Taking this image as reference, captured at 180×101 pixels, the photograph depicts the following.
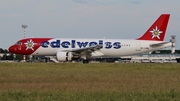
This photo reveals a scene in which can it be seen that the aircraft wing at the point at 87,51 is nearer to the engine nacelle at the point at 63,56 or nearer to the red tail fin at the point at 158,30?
the engine nacelle at the point at 63,56

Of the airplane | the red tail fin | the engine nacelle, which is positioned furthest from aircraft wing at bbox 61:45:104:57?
the red tail fin

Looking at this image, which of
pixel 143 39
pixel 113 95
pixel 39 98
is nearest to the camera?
pixel 39 98

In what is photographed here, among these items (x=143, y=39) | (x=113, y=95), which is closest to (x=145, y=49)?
(x=143, y=39)

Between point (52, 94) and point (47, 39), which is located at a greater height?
point (47, 39)

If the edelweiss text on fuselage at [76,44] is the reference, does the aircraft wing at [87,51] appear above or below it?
below

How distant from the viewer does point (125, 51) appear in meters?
55.6

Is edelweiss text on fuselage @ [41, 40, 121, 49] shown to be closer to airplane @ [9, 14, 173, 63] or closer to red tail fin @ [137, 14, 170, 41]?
airplane @ [9, 14, 173, 63]

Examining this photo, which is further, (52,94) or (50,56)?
(50,56)

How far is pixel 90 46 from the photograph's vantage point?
54219 millimetres

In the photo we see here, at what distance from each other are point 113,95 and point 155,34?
42.6 metres

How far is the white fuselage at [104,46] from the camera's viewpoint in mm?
53156

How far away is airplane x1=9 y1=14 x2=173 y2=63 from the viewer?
52.9 metres

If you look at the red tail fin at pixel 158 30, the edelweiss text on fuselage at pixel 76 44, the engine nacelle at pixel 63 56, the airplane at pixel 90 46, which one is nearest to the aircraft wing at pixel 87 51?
the airplane at pixel 90 46

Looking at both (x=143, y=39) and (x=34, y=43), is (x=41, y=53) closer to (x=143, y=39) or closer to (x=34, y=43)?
(x=34, y=43)
